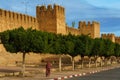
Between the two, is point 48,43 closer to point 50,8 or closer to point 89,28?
point 50,8

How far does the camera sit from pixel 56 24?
184 feet

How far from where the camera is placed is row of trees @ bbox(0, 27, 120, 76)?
86.6ft

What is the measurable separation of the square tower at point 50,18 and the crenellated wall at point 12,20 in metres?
3.58

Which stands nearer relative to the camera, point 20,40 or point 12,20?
point 20,40

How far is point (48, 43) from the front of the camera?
1158 inches

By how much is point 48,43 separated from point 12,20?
1935 centimetres

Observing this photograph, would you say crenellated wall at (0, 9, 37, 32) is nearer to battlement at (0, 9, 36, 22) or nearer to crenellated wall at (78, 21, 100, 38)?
battlement at (0, 9, 36, 22)

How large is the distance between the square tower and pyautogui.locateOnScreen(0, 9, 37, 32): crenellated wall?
3.58 metres

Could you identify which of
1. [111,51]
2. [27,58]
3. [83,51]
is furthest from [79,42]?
[111,51]

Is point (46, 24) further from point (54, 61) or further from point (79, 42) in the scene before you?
point (79, 42)

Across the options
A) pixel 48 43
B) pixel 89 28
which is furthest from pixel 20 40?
pixel 89 28

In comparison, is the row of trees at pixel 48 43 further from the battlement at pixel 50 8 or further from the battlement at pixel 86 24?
the battlement at pixel 86 24

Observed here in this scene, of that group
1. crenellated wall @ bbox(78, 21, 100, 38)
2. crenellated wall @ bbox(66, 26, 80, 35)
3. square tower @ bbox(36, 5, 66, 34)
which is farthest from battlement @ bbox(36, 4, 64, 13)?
crenellated wall @ bbox(78, 21, 100, 38)

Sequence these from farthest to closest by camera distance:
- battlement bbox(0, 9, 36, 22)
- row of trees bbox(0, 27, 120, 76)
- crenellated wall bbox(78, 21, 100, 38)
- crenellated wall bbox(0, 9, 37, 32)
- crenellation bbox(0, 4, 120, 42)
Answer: crenellated wall bbox(78, 21, 100, 38), crenellation bbox(0, 4, 120, 42), battlement bbox(0, 9, 36, 22), crenellated wall bbox(0, 9, 37, 32), row of trees bbox(0, 27, 120, 76)
